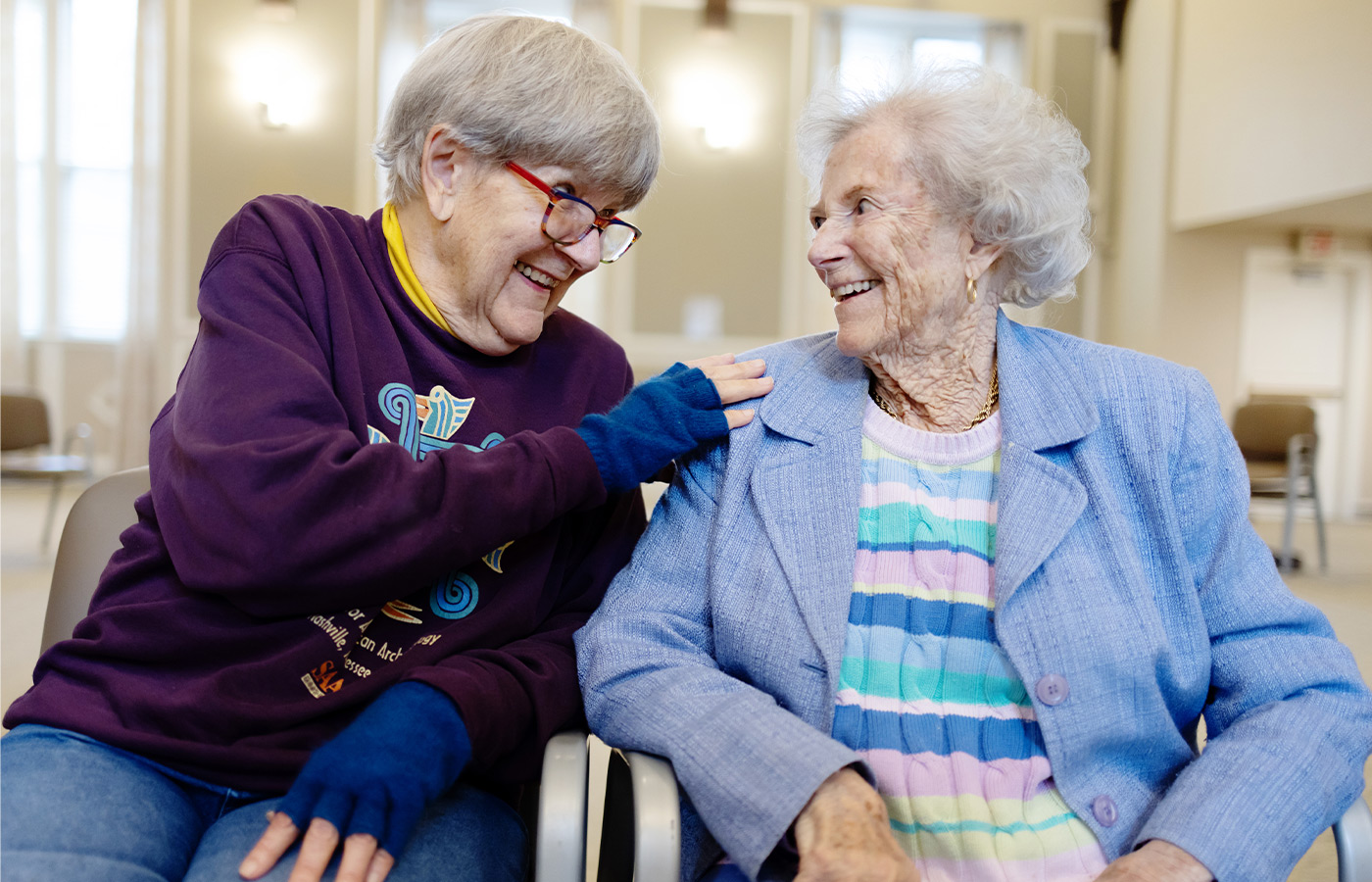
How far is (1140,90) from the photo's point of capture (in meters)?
7.38

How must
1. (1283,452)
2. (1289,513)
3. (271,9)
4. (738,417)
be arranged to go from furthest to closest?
1. (271,9)
2. (1283,452)
3. (1289,513)
4. (738,417)

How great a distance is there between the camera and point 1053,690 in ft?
3.50

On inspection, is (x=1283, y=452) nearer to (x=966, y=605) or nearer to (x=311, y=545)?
(x=966, y=605)

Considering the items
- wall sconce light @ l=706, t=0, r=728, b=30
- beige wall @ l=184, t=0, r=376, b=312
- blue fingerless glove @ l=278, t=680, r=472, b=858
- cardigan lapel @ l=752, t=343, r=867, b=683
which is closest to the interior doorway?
wall sconce light @ l=706, t=0, r=728, b=30

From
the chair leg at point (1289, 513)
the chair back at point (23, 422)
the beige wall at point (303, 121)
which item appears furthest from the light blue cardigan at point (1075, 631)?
the beige wall at point (303, 121)

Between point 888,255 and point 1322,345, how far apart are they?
26.7 ft

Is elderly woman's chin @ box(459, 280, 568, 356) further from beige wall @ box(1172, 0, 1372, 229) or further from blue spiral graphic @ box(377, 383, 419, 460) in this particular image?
beige wall @ box(1172, 0, 1372, 229)

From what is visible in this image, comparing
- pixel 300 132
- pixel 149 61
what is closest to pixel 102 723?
pixel 300 132

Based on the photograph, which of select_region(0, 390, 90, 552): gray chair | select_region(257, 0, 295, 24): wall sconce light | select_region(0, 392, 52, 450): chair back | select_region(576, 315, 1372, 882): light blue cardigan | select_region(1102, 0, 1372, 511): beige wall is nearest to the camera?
select_region(576, 315, 1372, 882): light blue cardigan

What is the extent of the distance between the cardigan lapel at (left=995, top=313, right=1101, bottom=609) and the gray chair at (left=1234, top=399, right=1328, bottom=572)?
4495mm

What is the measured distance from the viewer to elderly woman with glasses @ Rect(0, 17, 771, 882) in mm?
954

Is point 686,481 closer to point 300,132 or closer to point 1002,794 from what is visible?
point 1002,794

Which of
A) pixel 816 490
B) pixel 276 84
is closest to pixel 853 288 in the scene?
pixel 816 490

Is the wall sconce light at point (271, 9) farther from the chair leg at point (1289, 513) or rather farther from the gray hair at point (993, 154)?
the chair leg at point (1289, 513)
